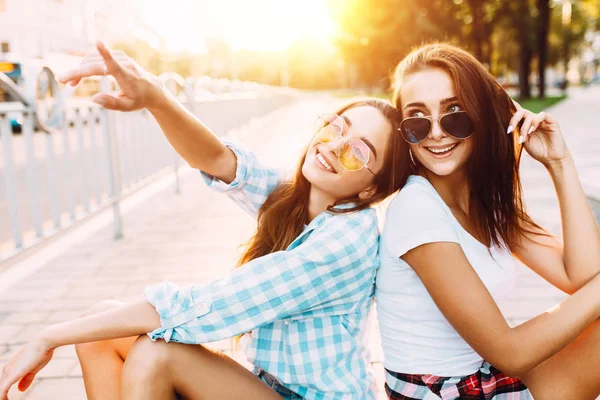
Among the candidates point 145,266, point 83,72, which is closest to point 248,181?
point 83,72

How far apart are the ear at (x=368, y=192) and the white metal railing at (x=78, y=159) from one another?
2504mm

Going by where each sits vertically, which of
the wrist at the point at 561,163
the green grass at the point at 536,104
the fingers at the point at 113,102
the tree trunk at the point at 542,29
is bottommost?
the green grass at the point at 536,104

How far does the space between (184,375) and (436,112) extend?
110 centimetres

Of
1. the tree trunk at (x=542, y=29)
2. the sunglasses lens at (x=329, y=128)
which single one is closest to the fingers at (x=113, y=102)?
the sunglasses lens at (x=329, y=128)

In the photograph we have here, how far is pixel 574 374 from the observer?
72.4 inches

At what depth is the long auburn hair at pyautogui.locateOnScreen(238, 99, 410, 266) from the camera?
200cm

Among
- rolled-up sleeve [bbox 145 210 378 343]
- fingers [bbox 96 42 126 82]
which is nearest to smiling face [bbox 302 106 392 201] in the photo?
rolled-up sleeve [bbox 145 210 378 343]

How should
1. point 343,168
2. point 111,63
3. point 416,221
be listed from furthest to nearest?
point 343,168
point 416,221
point 111,63

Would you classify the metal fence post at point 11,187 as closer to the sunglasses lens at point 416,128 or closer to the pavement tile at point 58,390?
the pavement tile at point 58,390

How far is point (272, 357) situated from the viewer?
1828 mm

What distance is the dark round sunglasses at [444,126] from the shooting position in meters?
1.86

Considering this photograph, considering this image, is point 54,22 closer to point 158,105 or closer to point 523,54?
point 523,54

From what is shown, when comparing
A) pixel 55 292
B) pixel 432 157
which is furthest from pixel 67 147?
pixel 432 157

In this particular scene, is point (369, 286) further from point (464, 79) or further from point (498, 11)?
point (498, 11)
